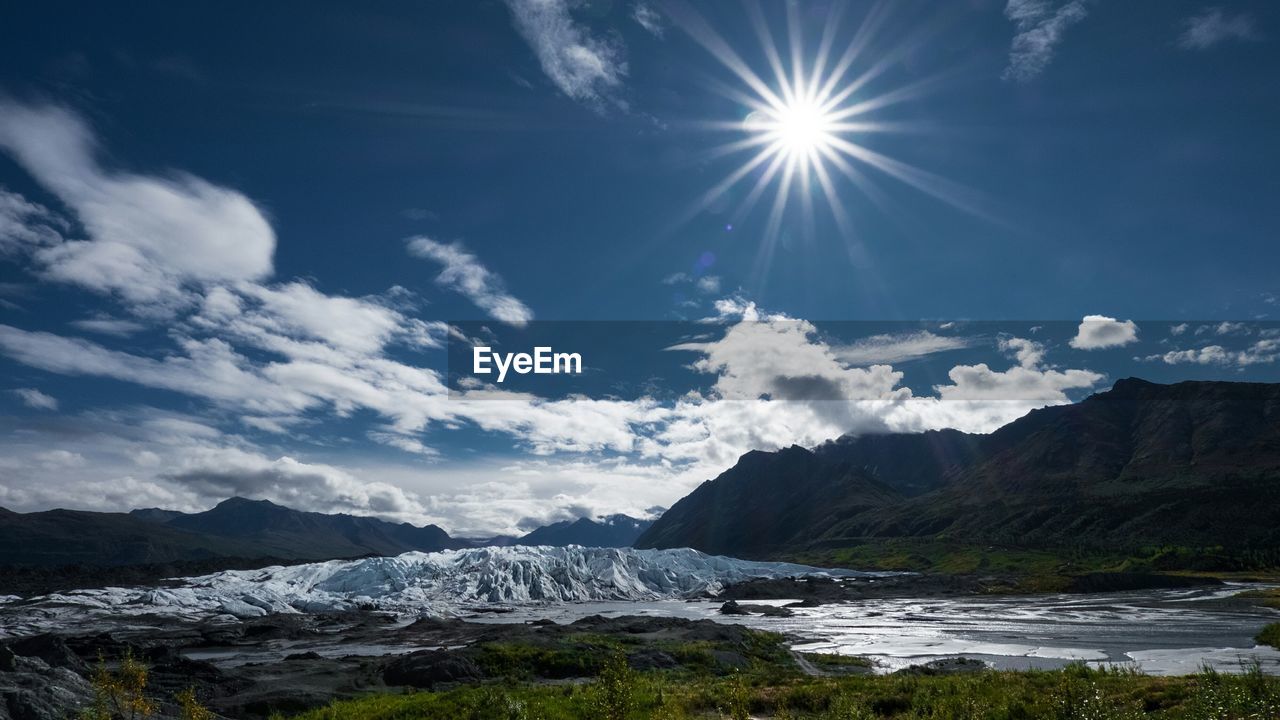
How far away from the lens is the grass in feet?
62.2

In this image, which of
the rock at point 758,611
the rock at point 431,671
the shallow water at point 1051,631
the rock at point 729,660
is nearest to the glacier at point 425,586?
the rock at point 758,611

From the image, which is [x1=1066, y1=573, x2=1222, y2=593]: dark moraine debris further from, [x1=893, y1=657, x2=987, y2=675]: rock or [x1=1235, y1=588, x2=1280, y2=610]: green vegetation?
[x1=893, y1=657, x2=987, y2=675]: rock

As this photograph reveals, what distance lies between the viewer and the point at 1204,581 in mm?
113562

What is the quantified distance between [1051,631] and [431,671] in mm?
53724

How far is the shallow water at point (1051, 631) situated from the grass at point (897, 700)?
13.9 m

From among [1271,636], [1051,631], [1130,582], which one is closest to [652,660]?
[1051,631]

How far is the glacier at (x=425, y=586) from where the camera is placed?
105m

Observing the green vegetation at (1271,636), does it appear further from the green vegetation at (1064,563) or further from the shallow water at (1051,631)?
the green vegetation at (1064,563)

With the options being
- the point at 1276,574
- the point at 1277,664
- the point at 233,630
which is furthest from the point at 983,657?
the point at 1276,574

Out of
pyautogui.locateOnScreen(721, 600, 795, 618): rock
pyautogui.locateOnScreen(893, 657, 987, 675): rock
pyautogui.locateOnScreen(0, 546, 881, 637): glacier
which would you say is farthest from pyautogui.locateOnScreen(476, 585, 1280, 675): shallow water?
pyautogui.locateOnScreen(0, 546, 881, 637): glacier

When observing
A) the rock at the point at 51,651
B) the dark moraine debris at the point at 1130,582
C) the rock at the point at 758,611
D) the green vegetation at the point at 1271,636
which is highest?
the rock at the point at 51,651

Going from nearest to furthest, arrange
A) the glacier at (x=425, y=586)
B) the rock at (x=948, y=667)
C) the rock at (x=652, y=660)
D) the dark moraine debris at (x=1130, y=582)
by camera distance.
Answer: the rock at (x=948, y=667)
the rock at (x=652, y=660)
the glacier at (x=425, y=586)
the dark moraine debris at (x=1130, y=582)

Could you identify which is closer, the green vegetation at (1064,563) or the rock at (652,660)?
the rock at (652,660)

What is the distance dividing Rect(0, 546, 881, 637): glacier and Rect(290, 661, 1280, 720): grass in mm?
86680
